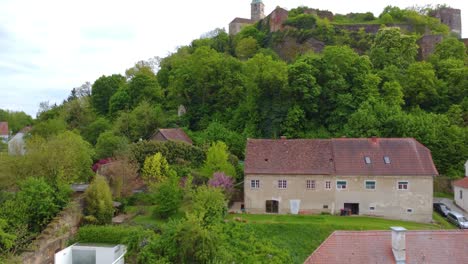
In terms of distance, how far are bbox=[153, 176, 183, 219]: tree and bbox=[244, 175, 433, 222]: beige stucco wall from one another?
19.3 feet

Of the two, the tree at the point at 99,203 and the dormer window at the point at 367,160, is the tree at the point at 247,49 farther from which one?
the tree at the point at 99,203

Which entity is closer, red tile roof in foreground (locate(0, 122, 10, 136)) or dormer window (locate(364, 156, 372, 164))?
dormer window (locate(364, 156, 372, 164))

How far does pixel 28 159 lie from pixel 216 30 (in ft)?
234

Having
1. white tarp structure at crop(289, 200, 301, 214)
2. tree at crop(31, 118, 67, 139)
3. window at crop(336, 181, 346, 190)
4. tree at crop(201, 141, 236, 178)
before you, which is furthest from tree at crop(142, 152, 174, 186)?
tree at crop(31, 118, 67, 139)

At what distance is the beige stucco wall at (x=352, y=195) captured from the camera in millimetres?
32312

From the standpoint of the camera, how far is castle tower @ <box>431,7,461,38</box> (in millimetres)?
Result: 75562

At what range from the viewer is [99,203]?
1166 inches

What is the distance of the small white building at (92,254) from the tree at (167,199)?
A: 14.7 ft

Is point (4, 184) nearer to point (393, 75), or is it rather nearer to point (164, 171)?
point (164, 171)

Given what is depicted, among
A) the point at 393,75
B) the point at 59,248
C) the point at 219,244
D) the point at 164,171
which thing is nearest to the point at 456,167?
the point at 393,75

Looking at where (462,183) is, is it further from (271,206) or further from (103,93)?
(103,93)

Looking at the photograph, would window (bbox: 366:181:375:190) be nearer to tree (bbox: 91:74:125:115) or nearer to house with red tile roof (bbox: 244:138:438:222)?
house with red tile roof (bbox: 244:138:438:222)

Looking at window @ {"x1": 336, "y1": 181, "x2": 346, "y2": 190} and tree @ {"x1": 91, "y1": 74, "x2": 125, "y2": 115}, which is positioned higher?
tree @ {"x1": 91, "y1": 74, "x2": 125, "y2": 115}

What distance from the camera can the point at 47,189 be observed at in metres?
28.8
